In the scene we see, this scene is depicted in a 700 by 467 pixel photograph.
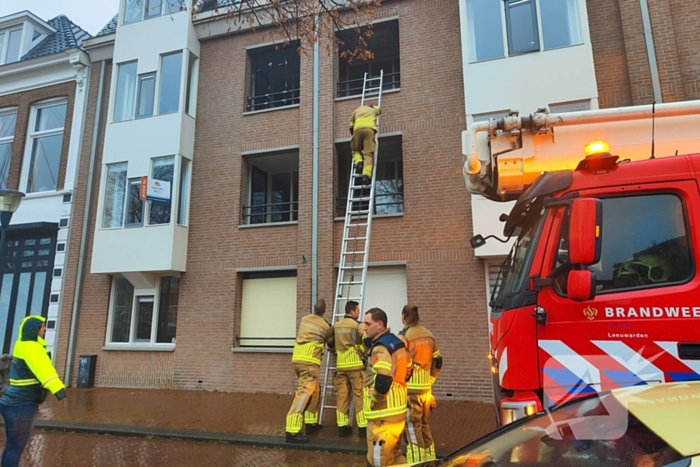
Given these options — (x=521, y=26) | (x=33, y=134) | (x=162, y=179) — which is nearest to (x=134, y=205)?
(x=162, y=179)

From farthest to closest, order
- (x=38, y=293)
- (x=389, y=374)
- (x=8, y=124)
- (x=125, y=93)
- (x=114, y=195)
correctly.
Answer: (x=8, y=124)
(x=38, y=293)
(x=125, y=93)
(x=114, y=195)
(x=389, y=374)

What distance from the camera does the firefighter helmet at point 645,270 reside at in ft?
9.95

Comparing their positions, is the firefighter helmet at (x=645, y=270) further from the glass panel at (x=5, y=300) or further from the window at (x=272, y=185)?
the glass panel at (x=5, y=300)

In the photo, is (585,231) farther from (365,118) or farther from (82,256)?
(82,256)

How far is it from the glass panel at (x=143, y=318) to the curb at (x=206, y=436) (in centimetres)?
371

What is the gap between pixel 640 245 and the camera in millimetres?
3143

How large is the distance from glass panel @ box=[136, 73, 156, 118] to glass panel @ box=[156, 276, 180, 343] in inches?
185

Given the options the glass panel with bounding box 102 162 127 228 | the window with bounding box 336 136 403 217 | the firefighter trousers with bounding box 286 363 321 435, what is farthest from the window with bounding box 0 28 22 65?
the firefighter trousers with bounding box 286 363 321 435

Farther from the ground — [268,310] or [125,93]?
[125,93]

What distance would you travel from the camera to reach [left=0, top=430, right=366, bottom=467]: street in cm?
586

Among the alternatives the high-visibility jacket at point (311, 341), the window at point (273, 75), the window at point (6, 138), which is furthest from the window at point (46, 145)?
the high-visibility jacket at point (311, 341)

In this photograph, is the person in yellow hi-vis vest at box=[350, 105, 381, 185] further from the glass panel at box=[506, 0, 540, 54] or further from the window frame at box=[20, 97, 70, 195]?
the window frame at box=[20, 97, 70, 195]

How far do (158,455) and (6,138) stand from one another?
532 inches

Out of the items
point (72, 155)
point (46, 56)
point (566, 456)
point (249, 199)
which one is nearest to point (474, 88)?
point (249, 199)
